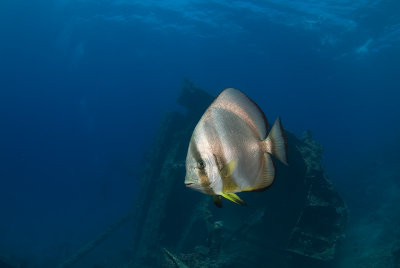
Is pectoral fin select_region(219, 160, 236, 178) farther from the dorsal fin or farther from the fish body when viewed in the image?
the dorsal fin

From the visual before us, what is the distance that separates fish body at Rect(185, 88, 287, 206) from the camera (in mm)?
867

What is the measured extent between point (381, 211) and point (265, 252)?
9757 millimetres

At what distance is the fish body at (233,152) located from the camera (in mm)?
867

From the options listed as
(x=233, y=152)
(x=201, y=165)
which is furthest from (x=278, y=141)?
(x=201, y=165)

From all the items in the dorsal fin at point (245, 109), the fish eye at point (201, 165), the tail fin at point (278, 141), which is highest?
the dorsal fin at point (245, 109)

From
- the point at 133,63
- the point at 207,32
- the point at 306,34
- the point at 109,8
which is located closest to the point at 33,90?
the point at 133,63

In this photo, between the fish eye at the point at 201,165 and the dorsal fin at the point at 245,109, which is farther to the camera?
the dorsal fin at the point at 245,109

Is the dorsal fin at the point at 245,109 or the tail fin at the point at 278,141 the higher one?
the dorsal fin at the point at 245,109

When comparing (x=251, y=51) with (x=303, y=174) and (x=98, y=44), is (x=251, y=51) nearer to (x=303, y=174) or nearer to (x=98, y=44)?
(x=98, y=44)

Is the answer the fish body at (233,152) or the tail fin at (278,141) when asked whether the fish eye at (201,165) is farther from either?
the tail fin at (278,141)

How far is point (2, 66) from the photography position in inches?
2569

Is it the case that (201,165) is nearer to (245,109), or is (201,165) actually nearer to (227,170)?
(227,170)

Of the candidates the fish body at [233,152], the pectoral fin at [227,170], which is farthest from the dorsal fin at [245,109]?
the pectoral fin at [227,170]

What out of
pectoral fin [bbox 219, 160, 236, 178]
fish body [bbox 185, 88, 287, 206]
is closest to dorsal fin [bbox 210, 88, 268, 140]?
fish body [bbox 185, 88, 287, 206]
